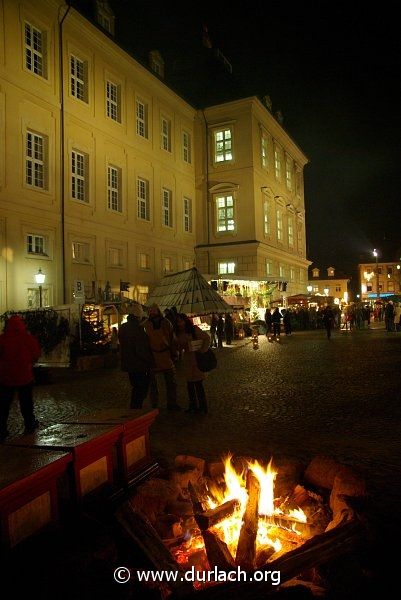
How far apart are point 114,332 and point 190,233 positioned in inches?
704

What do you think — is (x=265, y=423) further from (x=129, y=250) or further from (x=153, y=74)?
(x=153, y=74)

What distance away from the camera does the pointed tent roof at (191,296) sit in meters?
18.1

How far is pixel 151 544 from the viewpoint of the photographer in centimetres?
342

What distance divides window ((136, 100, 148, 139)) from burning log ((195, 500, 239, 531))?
96.1 ft

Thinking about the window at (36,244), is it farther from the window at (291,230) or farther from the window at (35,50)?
the window at (291,230)

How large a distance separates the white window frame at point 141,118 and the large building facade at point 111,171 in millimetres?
124

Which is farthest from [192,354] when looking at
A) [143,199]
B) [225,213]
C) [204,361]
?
[225,213]

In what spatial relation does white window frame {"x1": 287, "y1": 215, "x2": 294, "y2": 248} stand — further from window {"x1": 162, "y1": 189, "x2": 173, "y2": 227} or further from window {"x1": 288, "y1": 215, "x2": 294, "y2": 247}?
window {"x1": 162, "y1": 189, "x2": 173, "y2": 227}

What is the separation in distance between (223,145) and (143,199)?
10.3 metres

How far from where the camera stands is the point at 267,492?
4.17 meters

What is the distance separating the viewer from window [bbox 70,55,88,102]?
81.8ft

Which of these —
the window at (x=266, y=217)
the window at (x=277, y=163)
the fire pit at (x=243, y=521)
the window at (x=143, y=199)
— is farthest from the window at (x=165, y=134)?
the fire pit at (x=243, y=521)

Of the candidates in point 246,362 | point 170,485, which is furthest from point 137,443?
point 246,362

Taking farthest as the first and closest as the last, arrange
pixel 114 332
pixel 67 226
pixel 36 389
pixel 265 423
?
1. pixel 67 226
2. pixel 114 332
3. pixel 36 389
4. pixel 265 423
